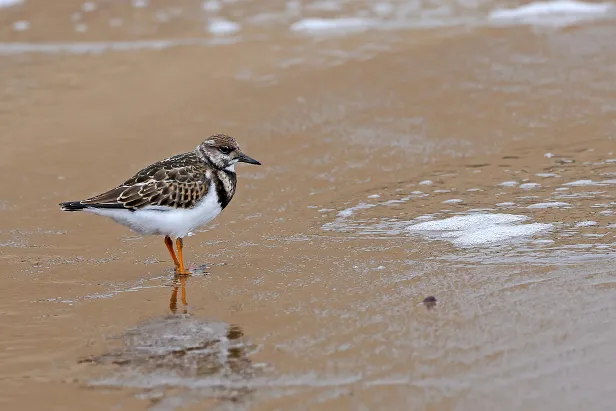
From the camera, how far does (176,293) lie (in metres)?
4.65

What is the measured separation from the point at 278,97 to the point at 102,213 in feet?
10.4

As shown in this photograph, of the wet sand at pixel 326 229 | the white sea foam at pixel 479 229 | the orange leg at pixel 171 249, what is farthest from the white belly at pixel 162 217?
the white sea foam at pixel 479 229

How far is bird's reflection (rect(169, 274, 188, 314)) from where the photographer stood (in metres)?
4.41

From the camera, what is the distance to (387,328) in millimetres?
3859

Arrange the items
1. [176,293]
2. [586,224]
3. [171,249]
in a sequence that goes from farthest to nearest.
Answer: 1. [171,249]
2. [586,224]
3. [176,293]

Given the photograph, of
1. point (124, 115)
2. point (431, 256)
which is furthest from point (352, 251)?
point (124, 115)

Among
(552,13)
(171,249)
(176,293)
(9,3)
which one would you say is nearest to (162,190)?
(171,249)

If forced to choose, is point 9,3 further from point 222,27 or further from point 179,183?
point 179,183

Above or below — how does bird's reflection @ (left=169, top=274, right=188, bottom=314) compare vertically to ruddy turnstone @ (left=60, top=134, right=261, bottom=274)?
below

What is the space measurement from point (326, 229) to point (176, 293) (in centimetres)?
122

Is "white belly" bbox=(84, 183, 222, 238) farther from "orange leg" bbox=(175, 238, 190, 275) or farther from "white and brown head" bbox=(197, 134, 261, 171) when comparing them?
"white and brown head" bbox=(197, 134, 261, 171)

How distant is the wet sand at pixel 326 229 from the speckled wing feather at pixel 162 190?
38 centimetres

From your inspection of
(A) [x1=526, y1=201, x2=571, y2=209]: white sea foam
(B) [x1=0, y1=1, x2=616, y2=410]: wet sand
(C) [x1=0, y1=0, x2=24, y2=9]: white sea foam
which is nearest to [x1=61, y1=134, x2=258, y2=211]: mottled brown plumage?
(B) [x1=0, y1=1, x2=616, y2=410]: wet sand

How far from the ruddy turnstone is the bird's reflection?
12 cm
